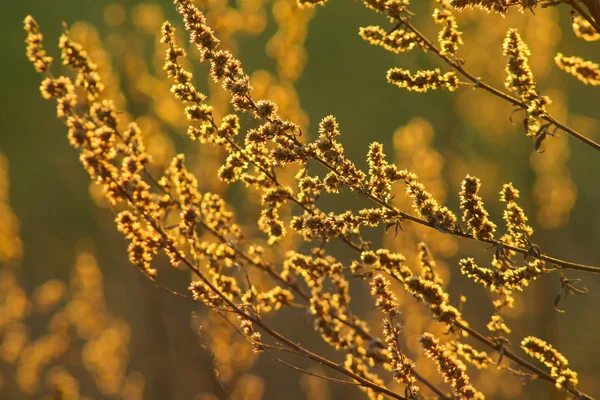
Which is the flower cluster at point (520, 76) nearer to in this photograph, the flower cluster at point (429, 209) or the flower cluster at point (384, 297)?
the flower cluster at point (429, 209)

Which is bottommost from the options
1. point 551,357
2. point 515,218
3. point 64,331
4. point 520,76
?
point 64,331

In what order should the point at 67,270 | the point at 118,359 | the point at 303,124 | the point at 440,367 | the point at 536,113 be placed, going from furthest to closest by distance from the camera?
the point at 67,270 → the point at 118,359 → the point at 303,124 → the point at 440,367 → the point at 536,113

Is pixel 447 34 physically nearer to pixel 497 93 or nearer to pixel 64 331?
pixel 497 93

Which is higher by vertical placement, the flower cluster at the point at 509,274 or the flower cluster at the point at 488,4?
the flower cluster at the point at 488,4

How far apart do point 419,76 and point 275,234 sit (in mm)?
730

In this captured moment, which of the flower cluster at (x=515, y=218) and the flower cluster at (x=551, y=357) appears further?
the flower cluster at (x=551, y=357)

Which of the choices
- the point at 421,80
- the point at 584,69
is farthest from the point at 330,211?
the point at 584,69

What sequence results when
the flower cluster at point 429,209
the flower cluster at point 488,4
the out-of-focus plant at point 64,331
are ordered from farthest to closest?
1. the out-of-focus plant at point 64,331
2. the flower cluster at point 429,209
3. the flower cluster at point 488,4

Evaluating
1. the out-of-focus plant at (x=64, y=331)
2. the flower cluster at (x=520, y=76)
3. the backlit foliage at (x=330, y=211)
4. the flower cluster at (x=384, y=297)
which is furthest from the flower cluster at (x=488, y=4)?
the out-of-focus plant at (x=64, y=331)

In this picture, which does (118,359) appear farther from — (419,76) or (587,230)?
(587,230)

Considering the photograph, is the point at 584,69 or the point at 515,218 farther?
the point at 584,69

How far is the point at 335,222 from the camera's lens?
6.66ft

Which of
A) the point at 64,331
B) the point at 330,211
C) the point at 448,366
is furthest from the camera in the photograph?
the point at 64,331

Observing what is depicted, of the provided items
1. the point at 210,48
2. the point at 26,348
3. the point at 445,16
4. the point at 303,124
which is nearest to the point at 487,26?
the point at 303,124
